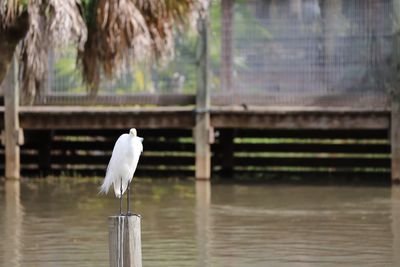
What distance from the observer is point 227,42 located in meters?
18.0

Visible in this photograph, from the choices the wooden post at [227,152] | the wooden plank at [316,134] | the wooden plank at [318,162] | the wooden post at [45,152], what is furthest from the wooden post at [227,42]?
the wooden post at [45,152]

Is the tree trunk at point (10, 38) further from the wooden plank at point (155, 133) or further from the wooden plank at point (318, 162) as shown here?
the wooden plank at point (318, 162)

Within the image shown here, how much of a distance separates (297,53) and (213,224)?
524 centimetres

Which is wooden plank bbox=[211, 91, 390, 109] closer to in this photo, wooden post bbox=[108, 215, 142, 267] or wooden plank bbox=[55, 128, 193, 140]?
wooden plank bbox=[55, 128, 193, 140]

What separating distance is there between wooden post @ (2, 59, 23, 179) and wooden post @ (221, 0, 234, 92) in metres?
3.34

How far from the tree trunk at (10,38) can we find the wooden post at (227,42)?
4.85m

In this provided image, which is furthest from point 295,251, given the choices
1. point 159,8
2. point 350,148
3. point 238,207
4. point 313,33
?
point 350,148

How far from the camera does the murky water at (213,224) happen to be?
428 inches

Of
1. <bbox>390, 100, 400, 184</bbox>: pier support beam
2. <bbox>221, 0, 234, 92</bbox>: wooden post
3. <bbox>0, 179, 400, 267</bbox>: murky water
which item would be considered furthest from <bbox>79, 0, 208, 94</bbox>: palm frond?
<bbox>390, 100, 400, 184</bbox>: pier support beam

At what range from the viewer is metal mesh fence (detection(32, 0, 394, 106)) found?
57.7ft

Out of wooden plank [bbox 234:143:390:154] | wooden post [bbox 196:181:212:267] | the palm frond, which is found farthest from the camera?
wooden plank [bbox 234:143:390:154]

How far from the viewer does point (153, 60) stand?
15.5m

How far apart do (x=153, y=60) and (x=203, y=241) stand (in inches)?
168

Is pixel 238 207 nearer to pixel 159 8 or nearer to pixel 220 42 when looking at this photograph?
pixel 159 8
